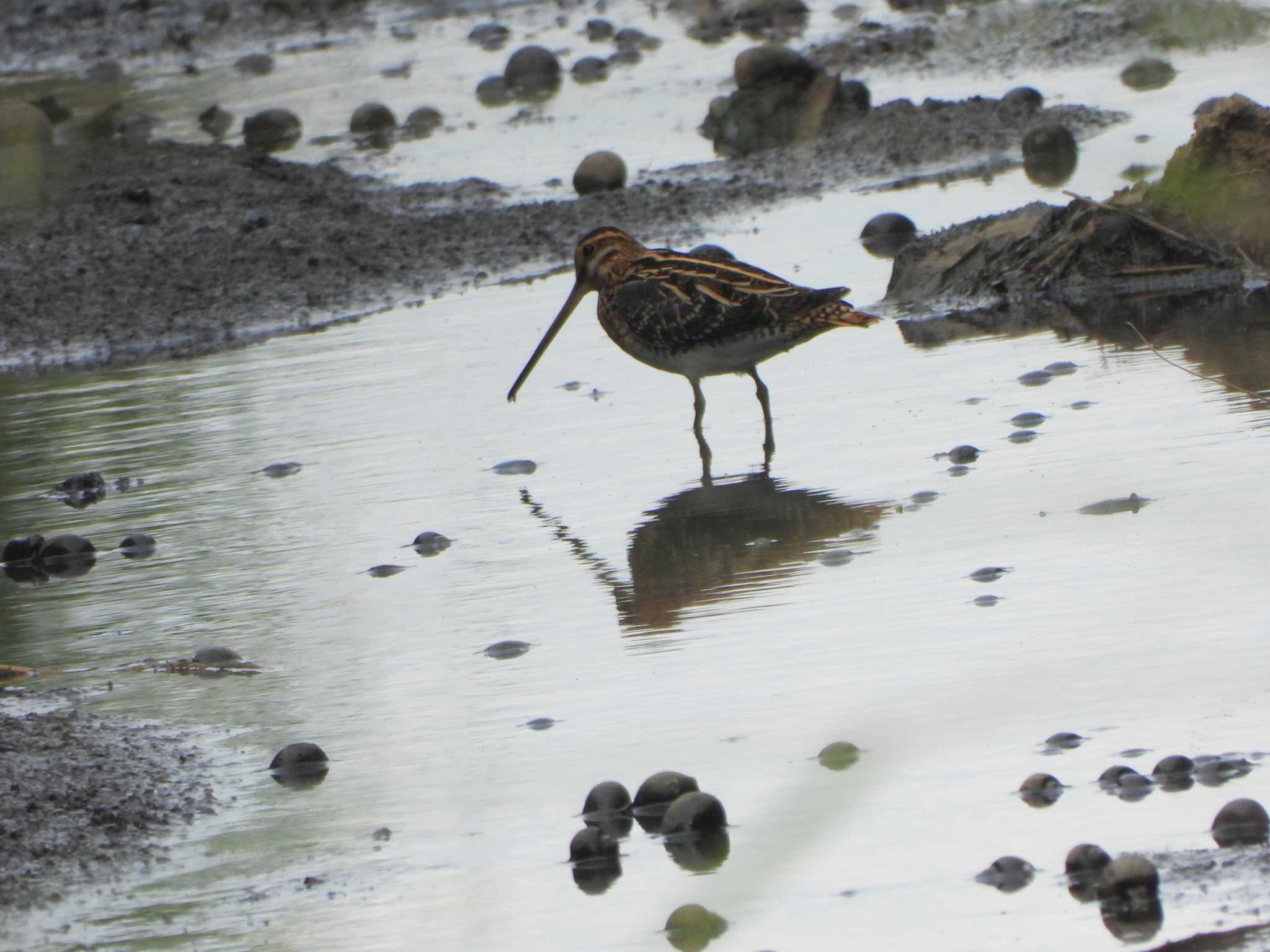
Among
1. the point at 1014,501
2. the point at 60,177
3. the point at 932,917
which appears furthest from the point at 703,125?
the point at 932,917

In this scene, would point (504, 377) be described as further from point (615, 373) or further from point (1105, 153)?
point (1105, 153)

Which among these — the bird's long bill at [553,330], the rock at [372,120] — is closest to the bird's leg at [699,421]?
the bird's long bill at [553,330]

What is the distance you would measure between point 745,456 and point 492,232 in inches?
205

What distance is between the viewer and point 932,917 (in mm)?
3822

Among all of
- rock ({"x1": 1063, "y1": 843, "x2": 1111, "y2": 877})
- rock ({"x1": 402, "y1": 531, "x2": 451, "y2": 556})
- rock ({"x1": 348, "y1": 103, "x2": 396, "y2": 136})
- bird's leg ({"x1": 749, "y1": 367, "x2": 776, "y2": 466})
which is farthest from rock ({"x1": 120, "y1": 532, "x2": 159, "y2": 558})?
rock ({"x1": 348, "y1": 103, "x2": 396, "y2": 136})

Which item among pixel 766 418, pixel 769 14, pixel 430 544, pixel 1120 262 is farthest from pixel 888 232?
pixel 769 14

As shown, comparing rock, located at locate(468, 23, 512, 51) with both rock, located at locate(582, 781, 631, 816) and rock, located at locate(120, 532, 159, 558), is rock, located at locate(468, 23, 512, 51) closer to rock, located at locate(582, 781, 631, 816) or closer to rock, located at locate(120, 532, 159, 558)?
rock, located at locate(120, 532, 159, 558)

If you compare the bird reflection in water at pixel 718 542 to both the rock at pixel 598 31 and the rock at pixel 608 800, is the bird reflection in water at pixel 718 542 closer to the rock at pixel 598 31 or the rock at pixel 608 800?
the rock at pixel 608 800

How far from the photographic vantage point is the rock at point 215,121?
702 inches

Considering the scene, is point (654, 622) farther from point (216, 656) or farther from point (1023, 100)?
point (1023, 100)

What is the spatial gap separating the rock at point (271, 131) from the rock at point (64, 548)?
10015mm

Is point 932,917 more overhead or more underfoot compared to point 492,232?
more overhead

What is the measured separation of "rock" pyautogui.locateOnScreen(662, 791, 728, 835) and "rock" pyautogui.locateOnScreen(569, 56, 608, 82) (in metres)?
15.3

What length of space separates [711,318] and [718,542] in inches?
65.6
